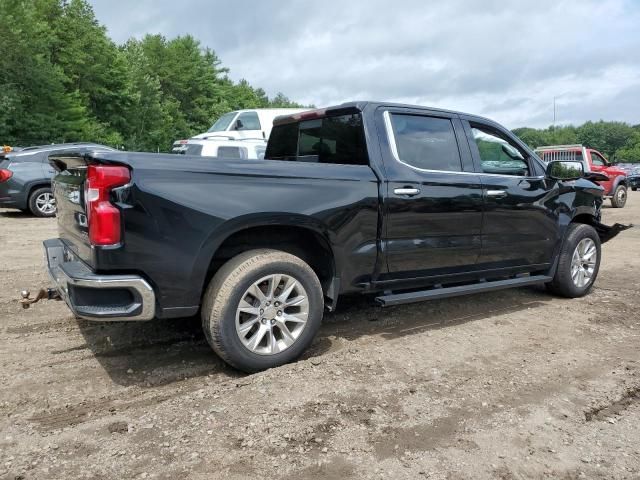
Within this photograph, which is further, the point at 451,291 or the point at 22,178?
the point at 22,178

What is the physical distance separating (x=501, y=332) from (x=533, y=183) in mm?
1534

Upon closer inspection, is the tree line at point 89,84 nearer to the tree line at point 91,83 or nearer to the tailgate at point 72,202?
the tree line at point 91,83

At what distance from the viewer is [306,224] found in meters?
3.59

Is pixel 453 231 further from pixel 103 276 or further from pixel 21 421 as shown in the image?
pixel 21 421

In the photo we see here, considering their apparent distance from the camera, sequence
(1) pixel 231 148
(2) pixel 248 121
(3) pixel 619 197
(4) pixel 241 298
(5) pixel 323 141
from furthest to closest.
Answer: (3) pixel 619 197 < (2) pixel 248 121 < (1) pixel 231 148 < (5) pixel 323 141 < (4) pixel 241 298

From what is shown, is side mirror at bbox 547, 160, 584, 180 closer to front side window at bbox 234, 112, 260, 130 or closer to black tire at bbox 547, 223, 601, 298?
black tire at bbox 547, 223, 601, 298

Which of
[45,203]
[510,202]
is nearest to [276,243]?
[510,202]

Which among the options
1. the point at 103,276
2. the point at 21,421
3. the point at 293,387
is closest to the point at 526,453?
the point at 293,387

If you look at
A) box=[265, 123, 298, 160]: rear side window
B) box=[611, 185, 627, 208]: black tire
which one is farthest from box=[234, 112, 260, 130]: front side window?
box=[611, 185, 627, 208]: black tire

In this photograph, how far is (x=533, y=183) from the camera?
499cm

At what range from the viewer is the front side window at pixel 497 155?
4715 mm

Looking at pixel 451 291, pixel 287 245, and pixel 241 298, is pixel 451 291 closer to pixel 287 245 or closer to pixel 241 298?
pixel 287 245

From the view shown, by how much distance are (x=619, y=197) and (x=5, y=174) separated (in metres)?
18.0

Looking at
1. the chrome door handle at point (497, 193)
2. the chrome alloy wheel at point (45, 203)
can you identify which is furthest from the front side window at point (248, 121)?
the chrome door handle at point (497, 193)
